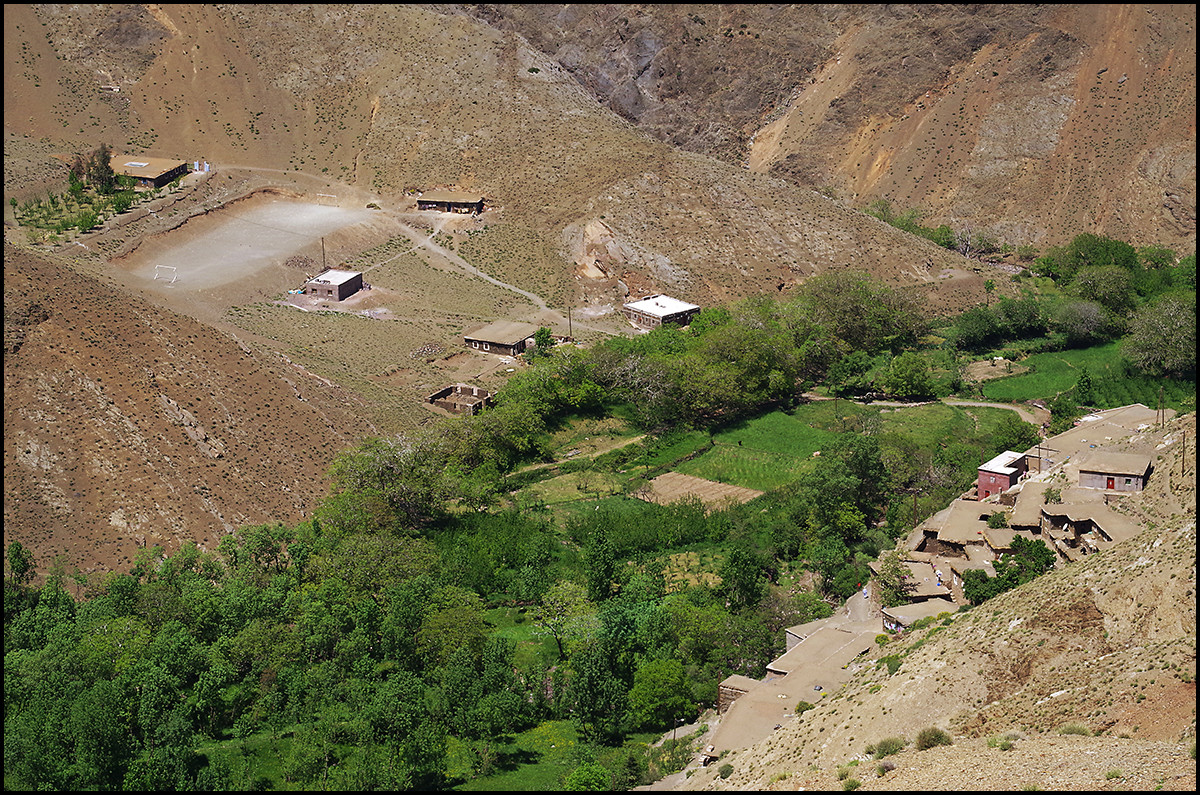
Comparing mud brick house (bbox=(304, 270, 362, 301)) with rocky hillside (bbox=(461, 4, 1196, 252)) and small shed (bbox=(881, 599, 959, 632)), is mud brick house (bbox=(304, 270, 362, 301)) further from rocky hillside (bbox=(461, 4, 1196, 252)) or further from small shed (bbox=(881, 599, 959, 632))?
small shed (bbox=(881, 599, 959, 632))

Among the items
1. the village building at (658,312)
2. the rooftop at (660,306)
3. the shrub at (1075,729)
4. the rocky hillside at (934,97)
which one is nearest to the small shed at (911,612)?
the shrub at (1075,729)

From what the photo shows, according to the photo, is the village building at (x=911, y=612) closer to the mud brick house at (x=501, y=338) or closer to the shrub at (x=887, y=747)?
the shrub at (x=887, y=747)

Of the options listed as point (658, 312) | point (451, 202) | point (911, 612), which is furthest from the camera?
point (451, 202)

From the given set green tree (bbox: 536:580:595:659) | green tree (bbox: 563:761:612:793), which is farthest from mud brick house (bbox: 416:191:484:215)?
green tree (bbox: 563:761:612:793)

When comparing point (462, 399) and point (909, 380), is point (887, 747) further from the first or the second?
point (909, 380)

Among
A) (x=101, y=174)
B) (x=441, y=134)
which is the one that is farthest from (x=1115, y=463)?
(x=101, y=174)
